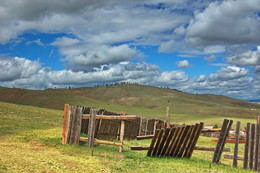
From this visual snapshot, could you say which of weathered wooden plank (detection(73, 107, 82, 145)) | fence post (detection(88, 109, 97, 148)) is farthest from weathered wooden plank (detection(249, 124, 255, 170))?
weathered wooden plank (detection(73, 107, 82, 145))

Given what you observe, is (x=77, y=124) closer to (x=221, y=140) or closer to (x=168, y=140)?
(x=168, y=140)

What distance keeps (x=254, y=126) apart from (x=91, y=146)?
774 cm

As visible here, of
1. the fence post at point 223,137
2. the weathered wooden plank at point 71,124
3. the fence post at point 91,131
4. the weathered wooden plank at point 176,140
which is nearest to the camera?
the fence post at point 223,137

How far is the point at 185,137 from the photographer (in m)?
13.0

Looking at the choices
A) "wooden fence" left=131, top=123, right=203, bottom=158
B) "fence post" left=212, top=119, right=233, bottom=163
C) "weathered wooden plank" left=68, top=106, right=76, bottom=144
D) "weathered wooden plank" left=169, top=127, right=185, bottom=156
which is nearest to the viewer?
"fence post" left=212, top=119, right=233, bottom=163

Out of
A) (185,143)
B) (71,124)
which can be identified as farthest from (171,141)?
(71,124)

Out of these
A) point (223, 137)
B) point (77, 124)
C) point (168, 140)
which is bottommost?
point (168, 140)

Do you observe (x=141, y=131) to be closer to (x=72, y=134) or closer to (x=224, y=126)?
(x=72, y=134)

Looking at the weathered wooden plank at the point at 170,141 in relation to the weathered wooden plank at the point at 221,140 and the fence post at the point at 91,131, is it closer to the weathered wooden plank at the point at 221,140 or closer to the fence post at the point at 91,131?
the weathered wooden plank at the point at 221,140

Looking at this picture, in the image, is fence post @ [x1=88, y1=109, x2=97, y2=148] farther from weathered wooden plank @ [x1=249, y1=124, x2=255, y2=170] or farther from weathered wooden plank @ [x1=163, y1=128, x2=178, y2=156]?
weathered wooden plank @ [x1=249, y1=124, x2=255, y2=170]

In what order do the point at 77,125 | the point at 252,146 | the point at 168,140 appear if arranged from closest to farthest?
1. the point at 252,146
2. the point at 168,140
3. the point at 77,125

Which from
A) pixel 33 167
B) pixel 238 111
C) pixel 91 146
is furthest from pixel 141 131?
pixel 238 111

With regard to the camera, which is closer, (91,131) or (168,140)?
(168,140)

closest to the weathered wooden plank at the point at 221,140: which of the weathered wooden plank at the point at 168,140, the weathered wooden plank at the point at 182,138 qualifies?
the weathered wooden plank at the point at 182,138
